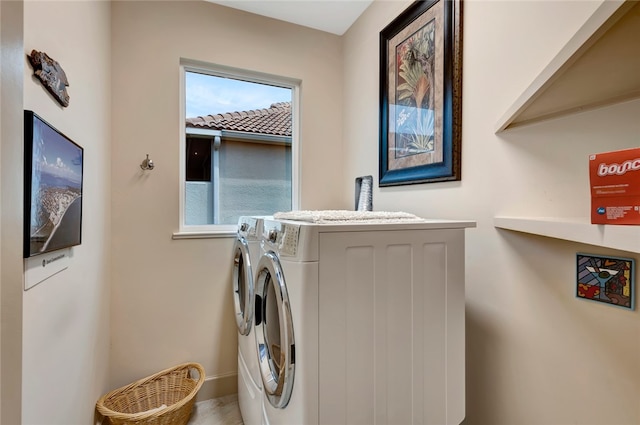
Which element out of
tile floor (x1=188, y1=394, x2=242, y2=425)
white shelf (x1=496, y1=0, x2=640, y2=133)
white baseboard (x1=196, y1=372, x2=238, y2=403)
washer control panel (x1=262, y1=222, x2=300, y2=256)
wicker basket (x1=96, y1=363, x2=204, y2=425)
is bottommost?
tile floor (x1=188, y1=394, x2=242, y2=425)

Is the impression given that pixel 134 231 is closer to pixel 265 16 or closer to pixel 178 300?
pixel 178 300

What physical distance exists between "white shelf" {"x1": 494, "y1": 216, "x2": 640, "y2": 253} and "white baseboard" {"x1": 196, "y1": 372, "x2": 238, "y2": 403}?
6.75ft

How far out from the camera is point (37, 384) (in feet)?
2.91

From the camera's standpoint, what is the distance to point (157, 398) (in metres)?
1.89

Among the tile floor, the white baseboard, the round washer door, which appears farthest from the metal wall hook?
the tile floor

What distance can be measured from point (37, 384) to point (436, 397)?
4.30ft

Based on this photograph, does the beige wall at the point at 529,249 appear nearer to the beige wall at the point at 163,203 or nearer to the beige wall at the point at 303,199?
the beige wall at the point at 303,199

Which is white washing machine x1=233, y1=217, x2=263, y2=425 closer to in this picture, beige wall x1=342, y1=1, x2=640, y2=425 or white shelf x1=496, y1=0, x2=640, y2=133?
beige wall x1=342, y1=1, x2=640, y2=425

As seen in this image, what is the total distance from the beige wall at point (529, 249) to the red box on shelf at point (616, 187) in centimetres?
29

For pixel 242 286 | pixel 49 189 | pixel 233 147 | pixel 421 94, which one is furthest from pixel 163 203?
pixel 421 94

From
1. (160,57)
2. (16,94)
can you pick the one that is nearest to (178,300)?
(160,57)

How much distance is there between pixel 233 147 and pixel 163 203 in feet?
2.11

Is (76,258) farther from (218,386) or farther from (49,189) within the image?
(218,386)

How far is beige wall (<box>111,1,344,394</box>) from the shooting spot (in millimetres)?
1893
